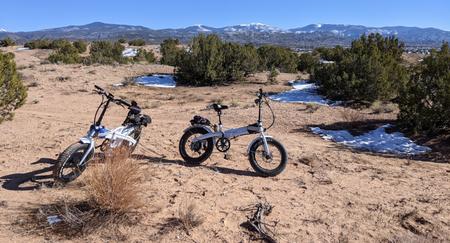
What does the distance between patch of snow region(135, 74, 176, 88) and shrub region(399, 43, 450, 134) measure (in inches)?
388

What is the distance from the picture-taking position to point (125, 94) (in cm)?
1510

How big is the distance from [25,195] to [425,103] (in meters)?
8.17

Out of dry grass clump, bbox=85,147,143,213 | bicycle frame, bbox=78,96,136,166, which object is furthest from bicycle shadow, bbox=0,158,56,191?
dry grass clump, bbox=85,147,143,213

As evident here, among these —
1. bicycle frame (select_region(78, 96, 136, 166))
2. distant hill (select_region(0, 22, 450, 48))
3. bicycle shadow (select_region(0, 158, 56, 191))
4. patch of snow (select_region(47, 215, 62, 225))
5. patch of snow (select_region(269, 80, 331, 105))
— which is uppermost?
bicycle frame (select_region(78, 96, 136, 166))

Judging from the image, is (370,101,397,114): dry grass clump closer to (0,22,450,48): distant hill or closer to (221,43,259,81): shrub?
(221,43,259,81): shrub

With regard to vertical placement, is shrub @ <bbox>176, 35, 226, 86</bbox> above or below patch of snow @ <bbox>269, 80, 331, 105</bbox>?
above

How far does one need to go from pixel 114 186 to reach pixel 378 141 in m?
6.33

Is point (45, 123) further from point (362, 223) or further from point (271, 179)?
point (362, 223)

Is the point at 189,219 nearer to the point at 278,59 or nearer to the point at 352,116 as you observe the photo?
the point at 352,116

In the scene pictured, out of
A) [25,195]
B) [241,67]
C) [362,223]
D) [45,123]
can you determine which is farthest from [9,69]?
[241,67]

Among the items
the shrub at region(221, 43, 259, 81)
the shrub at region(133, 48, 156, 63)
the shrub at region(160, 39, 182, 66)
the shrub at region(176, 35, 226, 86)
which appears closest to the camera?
the shrub at region(176, 35, 226, 86)

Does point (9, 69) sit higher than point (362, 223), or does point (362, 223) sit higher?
point (9, 69)

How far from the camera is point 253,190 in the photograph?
18.2 ft

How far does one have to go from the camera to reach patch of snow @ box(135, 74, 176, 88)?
17819 mm
